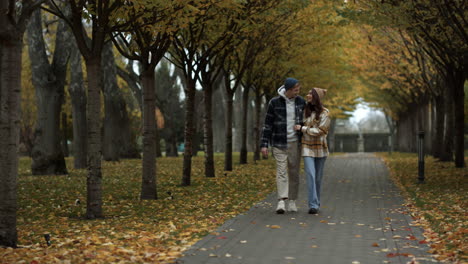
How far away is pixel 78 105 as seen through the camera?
22828 millimetres

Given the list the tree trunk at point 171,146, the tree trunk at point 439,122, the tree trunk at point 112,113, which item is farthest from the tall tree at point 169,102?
the tree trunk at point 439,122

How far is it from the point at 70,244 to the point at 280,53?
57.5 ft

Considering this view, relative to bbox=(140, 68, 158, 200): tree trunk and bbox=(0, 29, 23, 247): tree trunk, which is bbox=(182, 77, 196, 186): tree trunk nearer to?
bbox=(140, 68, 158, 200): tree trunk

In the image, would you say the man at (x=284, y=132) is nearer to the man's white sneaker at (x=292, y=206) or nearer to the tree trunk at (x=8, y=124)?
the man's white sneaker at (x=292, y=206)

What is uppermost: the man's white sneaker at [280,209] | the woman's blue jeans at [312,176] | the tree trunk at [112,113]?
the tree trunk at [112,113]

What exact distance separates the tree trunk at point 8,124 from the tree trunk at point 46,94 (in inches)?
474

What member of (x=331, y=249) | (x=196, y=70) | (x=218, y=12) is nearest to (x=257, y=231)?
(x=331, y=249)

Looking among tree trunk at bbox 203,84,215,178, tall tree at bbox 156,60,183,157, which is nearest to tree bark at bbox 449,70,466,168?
tree trunk at bbox 203,84,215,178

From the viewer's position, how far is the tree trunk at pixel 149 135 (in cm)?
1178

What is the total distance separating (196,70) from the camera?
15.8 m

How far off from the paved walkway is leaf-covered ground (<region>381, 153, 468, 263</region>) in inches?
7.7

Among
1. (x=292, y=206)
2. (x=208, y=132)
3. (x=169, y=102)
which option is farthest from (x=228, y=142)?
(x=169, y=102)

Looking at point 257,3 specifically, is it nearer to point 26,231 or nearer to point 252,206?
point 252,206

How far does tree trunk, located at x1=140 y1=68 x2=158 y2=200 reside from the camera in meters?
11.8
